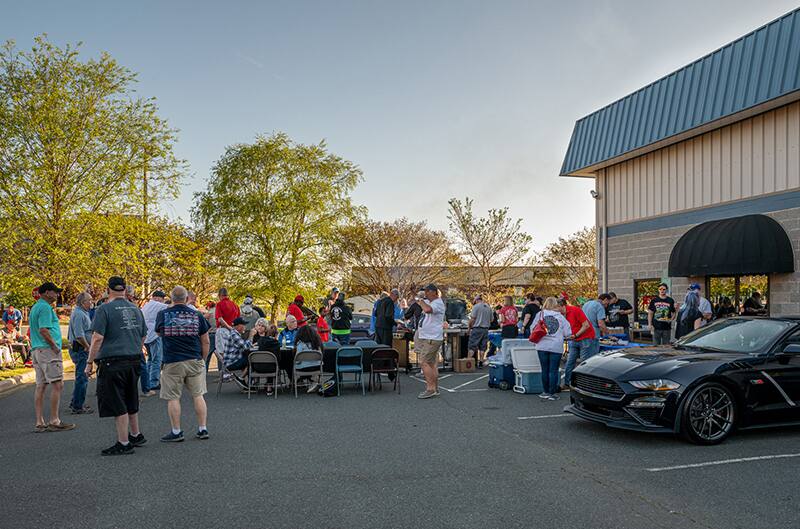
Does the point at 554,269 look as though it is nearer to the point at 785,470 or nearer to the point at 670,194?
the point at 670,194

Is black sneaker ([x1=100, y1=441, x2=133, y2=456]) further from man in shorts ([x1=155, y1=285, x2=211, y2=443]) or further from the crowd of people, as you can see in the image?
man in shorts ([x1=155, y1=285, x2=211, y2=443])

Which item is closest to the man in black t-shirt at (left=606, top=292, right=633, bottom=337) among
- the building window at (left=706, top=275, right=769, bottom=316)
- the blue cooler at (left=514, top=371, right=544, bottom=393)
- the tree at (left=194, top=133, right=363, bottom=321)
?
the building window at (left=706, top=275, right=769, bottom=316)

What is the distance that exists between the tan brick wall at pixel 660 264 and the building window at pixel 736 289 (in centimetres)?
26

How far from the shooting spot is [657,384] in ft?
23.7

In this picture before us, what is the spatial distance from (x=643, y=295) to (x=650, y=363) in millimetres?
13442

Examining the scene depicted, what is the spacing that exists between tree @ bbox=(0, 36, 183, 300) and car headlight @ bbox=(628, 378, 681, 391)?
662 inches

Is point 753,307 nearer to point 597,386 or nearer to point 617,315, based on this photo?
point 617,315

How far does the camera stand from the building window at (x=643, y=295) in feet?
64.6

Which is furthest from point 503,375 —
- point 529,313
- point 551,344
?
point 529,313

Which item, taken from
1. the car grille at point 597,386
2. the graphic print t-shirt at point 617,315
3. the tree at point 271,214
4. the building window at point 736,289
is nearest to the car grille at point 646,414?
the car grille at point 597,386

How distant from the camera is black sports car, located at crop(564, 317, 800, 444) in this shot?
7.17 meters

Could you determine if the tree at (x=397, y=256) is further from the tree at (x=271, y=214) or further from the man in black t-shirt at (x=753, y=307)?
the man in black t-shirt at (x=753, y=307)

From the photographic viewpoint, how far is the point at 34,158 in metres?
19.0

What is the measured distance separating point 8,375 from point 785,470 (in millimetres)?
14802
